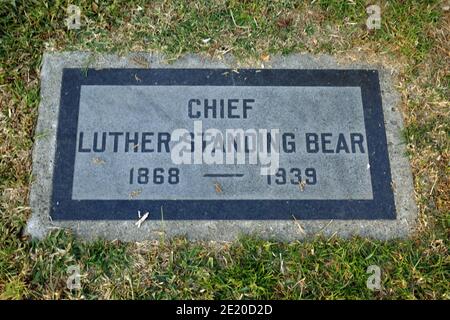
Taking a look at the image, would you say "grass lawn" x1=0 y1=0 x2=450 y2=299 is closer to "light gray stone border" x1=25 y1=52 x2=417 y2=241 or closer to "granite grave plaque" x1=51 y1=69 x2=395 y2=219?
"light gray stone border" x1=25 y1=52 x2=417 y2=241

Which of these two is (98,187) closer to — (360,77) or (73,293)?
(73,293)

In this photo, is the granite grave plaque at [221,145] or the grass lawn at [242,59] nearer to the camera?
the grass lawn at [242,59]

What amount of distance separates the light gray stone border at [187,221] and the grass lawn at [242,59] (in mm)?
46

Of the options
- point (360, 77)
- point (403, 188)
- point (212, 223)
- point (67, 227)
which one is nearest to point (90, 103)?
point (67, 227)

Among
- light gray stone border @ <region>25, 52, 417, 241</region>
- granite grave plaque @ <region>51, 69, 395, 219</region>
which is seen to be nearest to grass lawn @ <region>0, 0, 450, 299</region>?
light gray stone border @ <region>25, 52, 417, 241</region>

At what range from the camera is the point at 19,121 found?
8.41 ft

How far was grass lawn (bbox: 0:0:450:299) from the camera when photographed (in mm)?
2307

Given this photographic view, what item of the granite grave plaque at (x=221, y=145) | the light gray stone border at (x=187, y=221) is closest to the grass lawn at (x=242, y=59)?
the light gray stone border at (x=187, y=221)

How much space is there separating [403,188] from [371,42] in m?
0.91

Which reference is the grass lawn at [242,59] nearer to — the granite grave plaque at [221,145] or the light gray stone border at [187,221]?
the light gray stone border at [187,221]

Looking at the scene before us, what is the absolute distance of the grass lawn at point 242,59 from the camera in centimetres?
231

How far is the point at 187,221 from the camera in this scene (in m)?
2.41

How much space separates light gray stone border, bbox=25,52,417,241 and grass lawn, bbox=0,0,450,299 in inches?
1.8

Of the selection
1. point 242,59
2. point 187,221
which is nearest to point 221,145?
point 187,221
